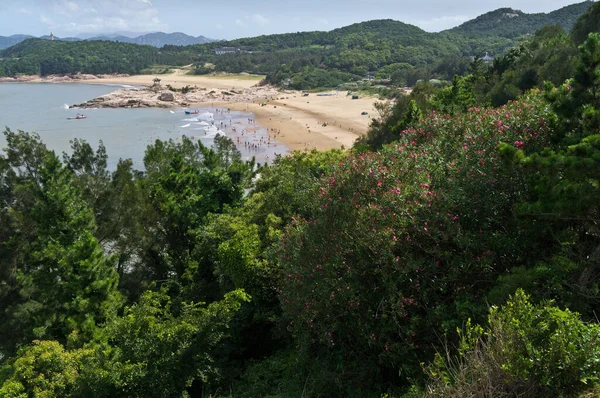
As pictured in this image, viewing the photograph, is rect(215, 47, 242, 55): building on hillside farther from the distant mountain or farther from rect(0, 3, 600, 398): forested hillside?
rect(0, 3, 600, 398): forested hillside

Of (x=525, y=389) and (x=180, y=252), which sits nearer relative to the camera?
(x=525, y=389)

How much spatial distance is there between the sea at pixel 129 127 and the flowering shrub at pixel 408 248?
3028cm

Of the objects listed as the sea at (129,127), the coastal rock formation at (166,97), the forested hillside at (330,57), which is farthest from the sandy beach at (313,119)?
the forested hillside at (330,57)

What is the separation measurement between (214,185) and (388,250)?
13.3 m

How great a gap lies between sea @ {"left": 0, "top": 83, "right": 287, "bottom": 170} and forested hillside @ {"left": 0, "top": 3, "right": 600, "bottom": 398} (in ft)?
85.2

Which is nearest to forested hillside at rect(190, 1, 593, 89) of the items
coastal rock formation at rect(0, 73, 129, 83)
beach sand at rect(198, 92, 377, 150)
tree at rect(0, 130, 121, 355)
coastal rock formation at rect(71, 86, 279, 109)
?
coastal rock formation at rect(71, 86, 279, 109)

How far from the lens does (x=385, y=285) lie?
794 centimetres

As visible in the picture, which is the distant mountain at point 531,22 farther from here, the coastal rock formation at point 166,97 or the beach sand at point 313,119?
the coastal rock formation at point 166,97

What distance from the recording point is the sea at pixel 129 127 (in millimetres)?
43969

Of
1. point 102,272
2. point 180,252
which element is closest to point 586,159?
point 102,272

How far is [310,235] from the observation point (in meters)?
9.32

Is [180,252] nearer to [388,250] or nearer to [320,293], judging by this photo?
[320,293]

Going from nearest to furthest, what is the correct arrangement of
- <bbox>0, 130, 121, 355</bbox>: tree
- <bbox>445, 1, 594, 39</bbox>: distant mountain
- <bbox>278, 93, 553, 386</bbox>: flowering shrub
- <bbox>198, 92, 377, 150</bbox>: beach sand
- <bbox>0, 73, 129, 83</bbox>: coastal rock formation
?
<bbox>278, 93, 553, 386</bbox>: flowering shrub < <bbox>0, 130, 121, 355</bbox>: tree < <bbox>198, 92, 377, 150</bbox>: beach sand < <bbox>0, 73, 129, 83</bbox>: coastal rock formation < <bbox>445, 1, 594, 39</bbox>: distant mountain

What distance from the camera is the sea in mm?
43969
